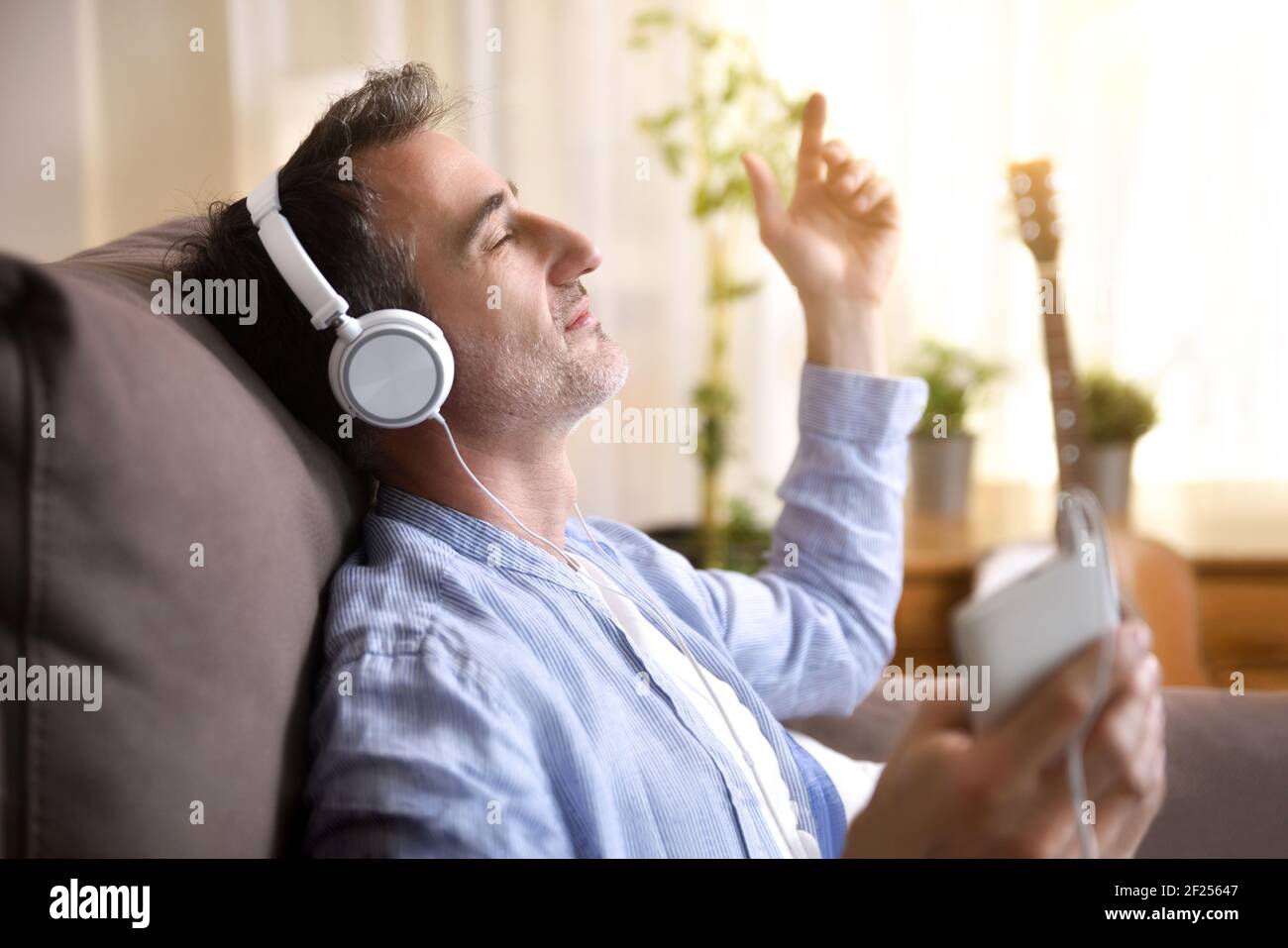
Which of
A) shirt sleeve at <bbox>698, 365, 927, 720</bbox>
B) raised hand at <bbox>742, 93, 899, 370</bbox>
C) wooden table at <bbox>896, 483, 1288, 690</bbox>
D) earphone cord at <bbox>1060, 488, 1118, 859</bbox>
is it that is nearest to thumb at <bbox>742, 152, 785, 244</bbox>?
raised hand at <bbox>742, 93, 899, 370</bbox>

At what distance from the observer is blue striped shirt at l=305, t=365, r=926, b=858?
0.60 meters

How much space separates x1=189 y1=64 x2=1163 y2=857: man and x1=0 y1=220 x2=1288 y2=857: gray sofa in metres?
0.06

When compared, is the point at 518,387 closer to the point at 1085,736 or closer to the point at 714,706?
the point at 714,706

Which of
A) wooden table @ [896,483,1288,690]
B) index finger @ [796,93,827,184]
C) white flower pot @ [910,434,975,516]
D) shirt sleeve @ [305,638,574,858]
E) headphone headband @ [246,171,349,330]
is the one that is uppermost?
index finger @ [796,93,827,184]

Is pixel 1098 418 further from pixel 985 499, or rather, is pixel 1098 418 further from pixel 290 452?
pixel 290 452

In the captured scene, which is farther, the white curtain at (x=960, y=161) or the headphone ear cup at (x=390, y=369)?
the white curtain at (x=960, y=161)

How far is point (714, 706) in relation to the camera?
0.86 metres

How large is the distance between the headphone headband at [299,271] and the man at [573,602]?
0.06 m

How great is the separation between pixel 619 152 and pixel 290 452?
188cm

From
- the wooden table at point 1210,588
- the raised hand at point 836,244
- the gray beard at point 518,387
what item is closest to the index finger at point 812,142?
the raised hand at point 836,244

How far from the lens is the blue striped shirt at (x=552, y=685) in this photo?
1.96 feet

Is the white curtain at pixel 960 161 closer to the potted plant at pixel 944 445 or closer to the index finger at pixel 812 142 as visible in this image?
the potted plant at pixel 944 445

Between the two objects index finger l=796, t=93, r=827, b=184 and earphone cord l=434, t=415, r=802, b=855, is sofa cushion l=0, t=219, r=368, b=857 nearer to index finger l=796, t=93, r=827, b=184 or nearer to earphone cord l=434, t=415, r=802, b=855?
earphone cord l=434, t=415, r=802, b=855

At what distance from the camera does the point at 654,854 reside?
700 mm
